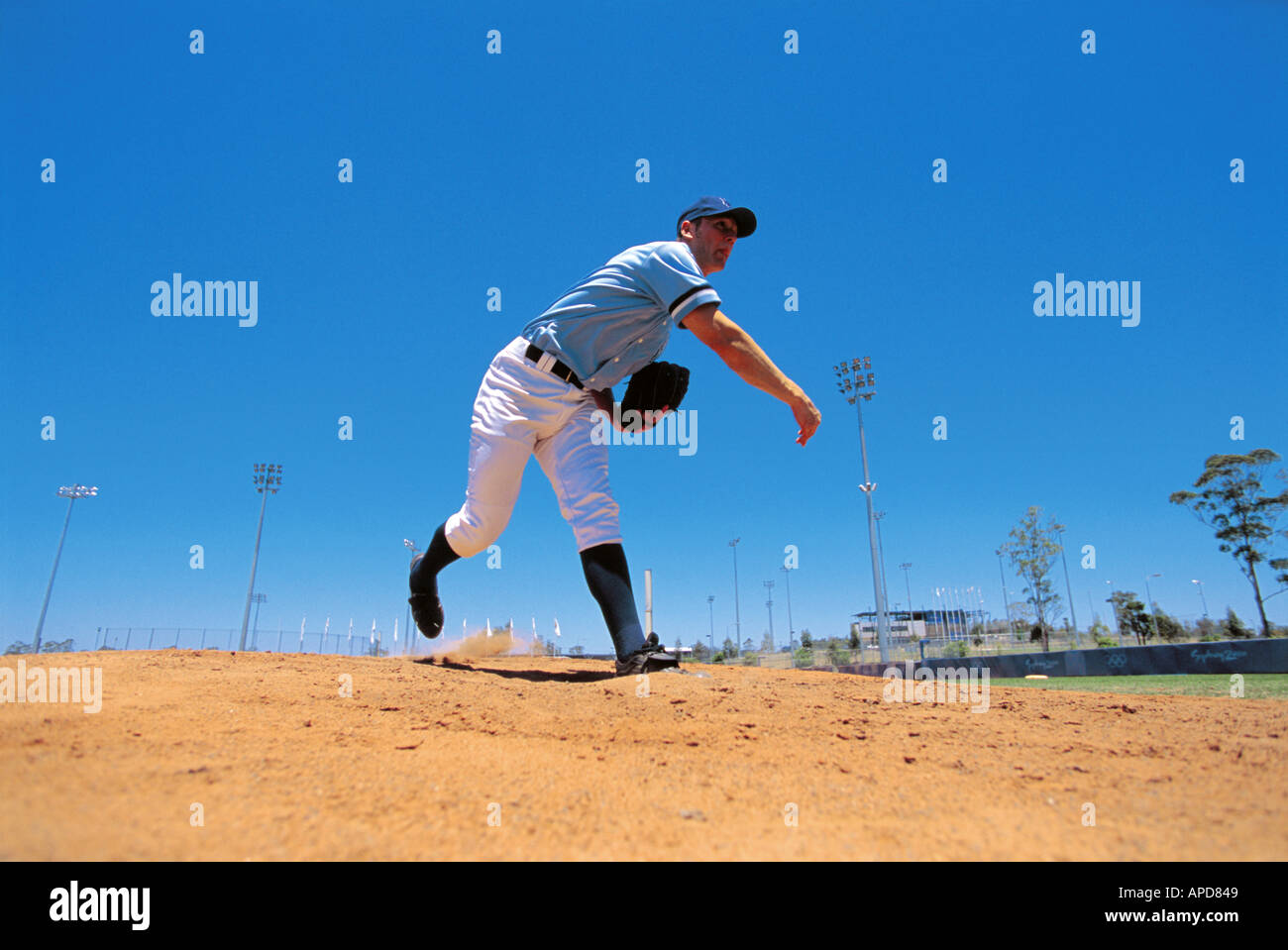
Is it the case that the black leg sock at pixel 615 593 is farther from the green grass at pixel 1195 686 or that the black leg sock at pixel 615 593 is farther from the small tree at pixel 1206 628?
the small tree at pixel 1206 628

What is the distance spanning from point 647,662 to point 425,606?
5.07ft

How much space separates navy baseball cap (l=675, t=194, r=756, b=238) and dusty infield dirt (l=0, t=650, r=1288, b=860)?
2.14 m

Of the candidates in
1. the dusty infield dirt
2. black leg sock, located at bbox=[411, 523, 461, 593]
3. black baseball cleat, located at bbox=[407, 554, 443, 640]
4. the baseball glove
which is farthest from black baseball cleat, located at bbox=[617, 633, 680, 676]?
black baseball cleat, located at bbox=[407, 554, 443, 640]

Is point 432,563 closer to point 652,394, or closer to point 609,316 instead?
point 652,394

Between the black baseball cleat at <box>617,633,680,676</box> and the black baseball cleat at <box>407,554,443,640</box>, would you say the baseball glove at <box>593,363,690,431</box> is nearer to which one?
the black baseball cleat at <box>617,633,680,676</box>

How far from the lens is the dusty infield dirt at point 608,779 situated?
94 centimetres

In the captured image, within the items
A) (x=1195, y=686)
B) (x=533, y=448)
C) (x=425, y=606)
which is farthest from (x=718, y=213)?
(x=1195, y=686)

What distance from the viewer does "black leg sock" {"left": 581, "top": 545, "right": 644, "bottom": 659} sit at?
270 centimetres

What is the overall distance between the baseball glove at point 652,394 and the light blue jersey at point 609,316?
134 mm

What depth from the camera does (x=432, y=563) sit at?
3.45 meters

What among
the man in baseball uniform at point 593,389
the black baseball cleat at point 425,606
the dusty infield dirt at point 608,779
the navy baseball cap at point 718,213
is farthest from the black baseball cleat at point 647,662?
the navy baseball cap at point 718,213

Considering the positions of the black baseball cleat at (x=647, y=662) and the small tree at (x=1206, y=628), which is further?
the small tree at (x=1206, y=628)
